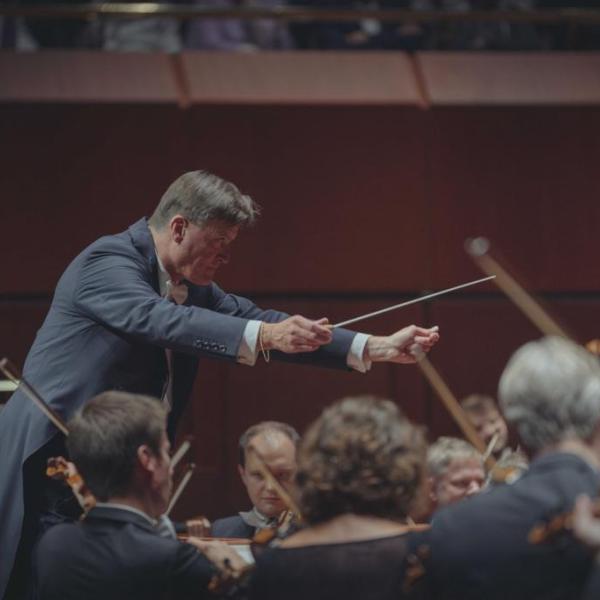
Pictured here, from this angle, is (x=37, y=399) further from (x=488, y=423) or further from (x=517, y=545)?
(x=488, y=423)

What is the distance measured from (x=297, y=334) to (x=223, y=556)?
2.07 ft

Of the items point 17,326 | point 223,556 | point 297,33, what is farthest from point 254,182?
point 223,556

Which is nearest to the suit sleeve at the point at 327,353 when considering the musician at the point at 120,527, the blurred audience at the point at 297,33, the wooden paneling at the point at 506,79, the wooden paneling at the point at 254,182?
the musician at the point at 120,527

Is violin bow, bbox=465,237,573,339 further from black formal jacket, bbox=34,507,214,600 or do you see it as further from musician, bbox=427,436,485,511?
black formal jacket, bbox=34,507,214,600

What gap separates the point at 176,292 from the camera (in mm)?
3148

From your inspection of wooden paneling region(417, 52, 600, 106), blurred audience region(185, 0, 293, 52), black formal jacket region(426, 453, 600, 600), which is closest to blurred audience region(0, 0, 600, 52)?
blurred audience region(185, 0, 293, 52)

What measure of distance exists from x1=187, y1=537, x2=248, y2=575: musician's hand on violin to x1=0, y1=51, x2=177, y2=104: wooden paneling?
2814 mm

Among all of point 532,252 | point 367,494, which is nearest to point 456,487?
point 367,494

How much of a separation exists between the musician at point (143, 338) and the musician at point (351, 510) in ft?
2.39

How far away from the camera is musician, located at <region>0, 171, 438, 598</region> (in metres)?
2.87

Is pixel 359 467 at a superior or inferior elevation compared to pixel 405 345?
inferior

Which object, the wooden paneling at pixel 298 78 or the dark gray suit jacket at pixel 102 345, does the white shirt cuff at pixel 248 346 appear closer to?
the dark gray suit jacket at pixel 102 345

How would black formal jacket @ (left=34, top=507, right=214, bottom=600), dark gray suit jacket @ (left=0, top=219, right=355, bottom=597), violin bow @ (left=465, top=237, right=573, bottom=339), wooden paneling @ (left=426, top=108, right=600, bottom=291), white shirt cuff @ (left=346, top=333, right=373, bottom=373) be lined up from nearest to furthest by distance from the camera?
1. black formal jacket @ (left=34, top=507, right=214, bottom=600)
2. dark gray suit jacket @ (left=0, top=219, right=355, bottom=597)
3. white shirt cuff @ (left=346, top=333, right=373, bottom=373)
4. violin bow @ (left=465, top=237, right=573, bottom=339)
5. wooden paneling @ (left=426, top=108, right=600, bottom=291)

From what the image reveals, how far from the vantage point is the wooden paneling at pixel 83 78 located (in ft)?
16.1
